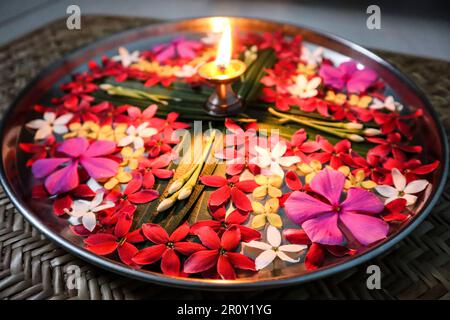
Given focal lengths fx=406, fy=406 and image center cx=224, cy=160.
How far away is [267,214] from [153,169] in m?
0.15

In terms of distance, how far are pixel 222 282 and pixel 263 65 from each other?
42cm

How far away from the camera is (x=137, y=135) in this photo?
549 mm

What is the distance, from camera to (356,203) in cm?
43

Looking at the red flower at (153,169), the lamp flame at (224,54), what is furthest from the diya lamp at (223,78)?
the red flower at (153,169)

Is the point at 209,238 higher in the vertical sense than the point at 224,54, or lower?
lower

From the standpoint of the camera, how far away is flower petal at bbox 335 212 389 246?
0.40 meters

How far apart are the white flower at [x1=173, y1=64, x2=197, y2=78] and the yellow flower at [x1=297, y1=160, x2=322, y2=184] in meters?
0.27

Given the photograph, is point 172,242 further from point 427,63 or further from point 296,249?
point 427,63

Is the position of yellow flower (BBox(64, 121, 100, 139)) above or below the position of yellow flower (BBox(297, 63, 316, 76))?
below

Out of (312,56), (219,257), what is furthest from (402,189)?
(312,56)

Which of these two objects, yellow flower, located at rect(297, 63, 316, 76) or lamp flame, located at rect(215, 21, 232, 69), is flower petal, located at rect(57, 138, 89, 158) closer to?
lamp flame, located at rect(215, 21, 232, 69)

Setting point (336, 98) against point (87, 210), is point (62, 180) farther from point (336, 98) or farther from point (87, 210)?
point (336, 98)

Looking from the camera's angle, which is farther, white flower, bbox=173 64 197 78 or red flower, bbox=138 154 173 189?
white flower, bbox=173 64 197 78

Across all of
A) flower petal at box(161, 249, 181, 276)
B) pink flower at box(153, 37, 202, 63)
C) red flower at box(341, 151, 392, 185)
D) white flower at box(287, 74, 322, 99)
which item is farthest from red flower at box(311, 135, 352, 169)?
pink flower at box(153, 37, 202, 63)
